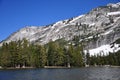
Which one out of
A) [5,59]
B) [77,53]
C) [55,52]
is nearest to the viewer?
[5,59]

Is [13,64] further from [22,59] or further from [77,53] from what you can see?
[77,53]

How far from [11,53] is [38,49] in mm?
17953

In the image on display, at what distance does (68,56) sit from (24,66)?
103 ft

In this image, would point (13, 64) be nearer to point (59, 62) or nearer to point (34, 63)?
point (34, 63)

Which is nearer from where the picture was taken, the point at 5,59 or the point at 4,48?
the point at 5,59

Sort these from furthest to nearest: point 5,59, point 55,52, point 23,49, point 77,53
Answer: point 77,53 < point 55,52 < point 23,49 < point 5,59

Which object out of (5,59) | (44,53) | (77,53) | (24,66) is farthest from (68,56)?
(5,59)

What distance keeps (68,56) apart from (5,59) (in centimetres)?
4361

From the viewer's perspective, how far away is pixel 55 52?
15375 cm

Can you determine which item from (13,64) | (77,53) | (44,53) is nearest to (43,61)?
(44,53)

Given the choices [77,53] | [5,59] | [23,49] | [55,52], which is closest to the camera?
[5,59]

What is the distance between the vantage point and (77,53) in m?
165

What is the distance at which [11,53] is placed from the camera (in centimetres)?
13850

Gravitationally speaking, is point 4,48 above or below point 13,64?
above
